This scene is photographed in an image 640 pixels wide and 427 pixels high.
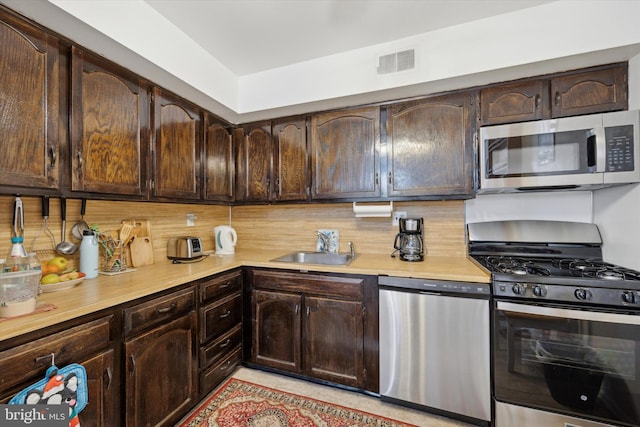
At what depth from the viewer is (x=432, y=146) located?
2.03 meters

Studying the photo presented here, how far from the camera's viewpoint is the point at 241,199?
8.63 ft

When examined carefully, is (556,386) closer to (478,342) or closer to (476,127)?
(478,342)

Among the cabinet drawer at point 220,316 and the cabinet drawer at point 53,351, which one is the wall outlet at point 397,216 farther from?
the cabinet drawer at point 53,351

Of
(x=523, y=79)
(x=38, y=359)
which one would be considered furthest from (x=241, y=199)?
(x=523, y=79)

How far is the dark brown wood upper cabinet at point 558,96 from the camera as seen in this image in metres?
1.63

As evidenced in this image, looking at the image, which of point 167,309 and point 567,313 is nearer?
point 567,313

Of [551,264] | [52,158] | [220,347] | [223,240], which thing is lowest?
[220,347]

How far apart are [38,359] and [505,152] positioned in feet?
8.79

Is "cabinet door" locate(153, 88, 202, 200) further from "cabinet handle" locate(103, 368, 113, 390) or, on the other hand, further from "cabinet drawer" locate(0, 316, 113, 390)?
"cabinet handle" locate(103, 368, 113, 390)

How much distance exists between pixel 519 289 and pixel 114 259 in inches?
102

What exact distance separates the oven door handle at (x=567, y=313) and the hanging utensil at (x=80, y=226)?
264 centimetres

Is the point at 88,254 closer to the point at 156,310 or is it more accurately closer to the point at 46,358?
the point at 156,310

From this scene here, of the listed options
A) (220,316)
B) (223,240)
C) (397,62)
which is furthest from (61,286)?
(397,62)

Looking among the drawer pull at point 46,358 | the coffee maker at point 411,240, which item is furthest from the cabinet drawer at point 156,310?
the coffee maker at point 411,240
